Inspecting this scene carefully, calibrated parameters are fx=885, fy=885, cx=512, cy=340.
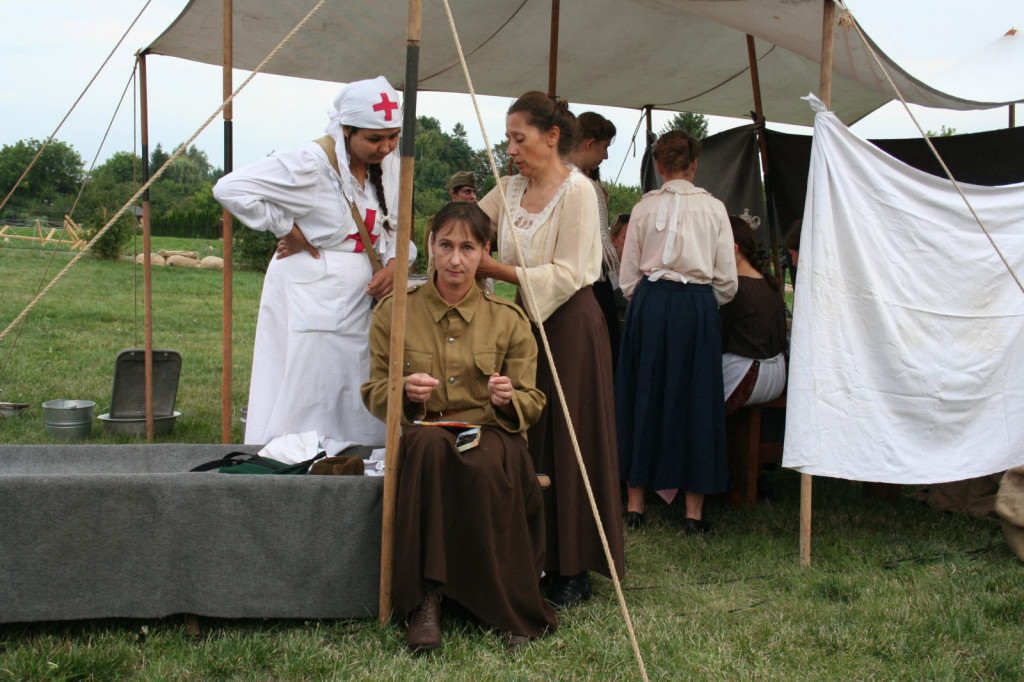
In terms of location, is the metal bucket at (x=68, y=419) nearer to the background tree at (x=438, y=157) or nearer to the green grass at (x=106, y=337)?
the green grass at (x=106, y=337)

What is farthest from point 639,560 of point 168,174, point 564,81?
point 168,174

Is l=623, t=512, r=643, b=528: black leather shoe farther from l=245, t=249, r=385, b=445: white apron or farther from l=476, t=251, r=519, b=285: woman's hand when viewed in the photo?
l=476, t=251, r=519, b=285: woman's hand

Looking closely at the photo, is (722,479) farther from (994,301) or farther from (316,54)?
(316,54)

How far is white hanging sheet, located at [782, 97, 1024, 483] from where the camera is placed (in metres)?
3.35

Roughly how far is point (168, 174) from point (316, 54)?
50083mm

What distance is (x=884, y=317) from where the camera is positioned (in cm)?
336

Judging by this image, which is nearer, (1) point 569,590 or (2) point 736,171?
(1) point 569,590

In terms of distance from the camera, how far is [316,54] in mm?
4973

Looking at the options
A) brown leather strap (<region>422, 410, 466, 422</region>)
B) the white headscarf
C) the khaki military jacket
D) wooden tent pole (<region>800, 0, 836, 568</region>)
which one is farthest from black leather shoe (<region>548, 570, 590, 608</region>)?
the white headscarf

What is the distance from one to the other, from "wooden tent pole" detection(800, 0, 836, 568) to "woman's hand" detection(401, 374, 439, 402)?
162 cm

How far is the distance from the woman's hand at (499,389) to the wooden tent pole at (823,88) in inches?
54.8

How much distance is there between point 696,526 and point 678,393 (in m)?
0.60

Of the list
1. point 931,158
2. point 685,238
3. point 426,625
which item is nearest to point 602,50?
point 931,158

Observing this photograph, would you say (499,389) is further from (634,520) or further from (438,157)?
(438,157)
